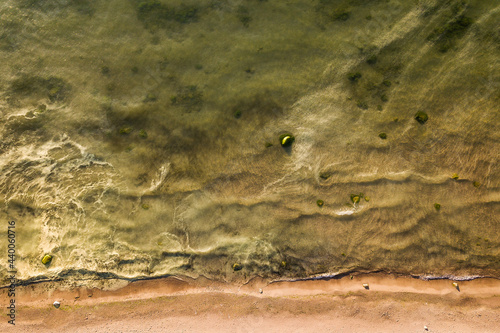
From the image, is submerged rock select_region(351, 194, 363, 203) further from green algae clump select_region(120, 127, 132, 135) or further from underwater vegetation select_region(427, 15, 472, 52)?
green algae clump select_region(120, 127, 132, 135)

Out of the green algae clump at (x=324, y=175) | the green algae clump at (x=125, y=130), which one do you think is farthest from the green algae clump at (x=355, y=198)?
the green algae clump at (x=125, y=130)

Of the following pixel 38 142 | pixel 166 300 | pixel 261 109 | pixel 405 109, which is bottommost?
pixel 166 300

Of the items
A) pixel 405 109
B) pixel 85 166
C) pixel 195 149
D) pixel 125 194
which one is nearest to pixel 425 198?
pixel 405 109

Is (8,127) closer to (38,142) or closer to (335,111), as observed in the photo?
(38,142)

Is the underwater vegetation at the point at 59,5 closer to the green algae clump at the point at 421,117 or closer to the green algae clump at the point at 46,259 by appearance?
the green algae clump at the point at 46,259

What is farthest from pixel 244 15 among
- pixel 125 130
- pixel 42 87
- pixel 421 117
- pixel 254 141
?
pixel 42 87

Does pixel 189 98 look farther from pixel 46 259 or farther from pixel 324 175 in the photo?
pixel 46 259

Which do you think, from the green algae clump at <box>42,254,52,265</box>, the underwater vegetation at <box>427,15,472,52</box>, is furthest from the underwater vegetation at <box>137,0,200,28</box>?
the green algae clump at <box>42,254,52,265</box>

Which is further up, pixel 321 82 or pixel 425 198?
pixel 321 82
